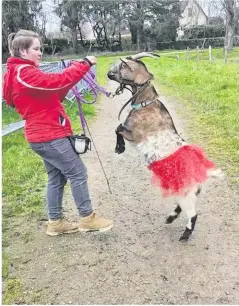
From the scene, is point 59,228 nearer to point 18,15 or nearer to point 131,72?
point 131,72

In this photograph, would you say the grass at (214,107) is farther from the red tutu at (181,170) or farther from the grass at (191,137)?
the red tutu at (181,170)

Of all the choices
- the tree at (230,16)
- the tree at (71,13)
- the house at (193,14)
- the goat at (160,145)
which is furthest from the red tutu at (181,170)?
the house at (193,14)

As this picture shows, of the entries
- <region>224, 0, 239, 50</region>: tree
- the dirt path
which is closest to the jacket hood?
the dirt path

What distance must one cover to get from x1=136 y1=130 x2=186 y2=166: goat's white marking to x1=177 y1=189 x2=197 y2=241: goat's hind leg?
417mm

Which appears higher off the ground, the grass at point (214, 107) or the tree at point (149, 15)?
the tree at point (149, 15)

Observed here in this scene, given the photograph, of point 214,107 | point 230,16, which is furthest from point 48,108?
point 230,16

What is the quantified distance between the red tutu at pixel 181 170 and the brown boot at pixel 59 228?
1041 mm

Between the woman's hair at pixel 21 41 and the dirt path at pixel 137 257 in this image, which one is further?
the woman's hair at pixel 21 41

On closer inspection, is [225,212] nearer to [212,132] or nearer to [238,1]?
[212,132]

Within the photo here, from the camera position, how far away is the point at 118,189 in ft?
18.3

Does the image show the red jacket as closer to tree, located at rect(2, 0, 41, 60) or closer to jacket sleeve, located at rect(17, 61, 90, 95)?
jacket sleeve, located at rect(17, 61, 90, 95)

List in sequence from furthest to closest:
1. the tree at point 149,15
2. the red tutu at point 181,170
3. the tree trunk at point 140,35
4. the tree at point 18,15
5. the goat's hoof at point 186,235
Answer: the tree trunk at point 140,35, the tree at point 149,15, the tree at point 18,15, the goat's hoof at point 186,235, the red tutu at point 181,170

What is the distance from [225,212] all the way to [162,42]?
45.8m

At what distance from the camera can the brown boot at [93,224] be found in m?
4.19
